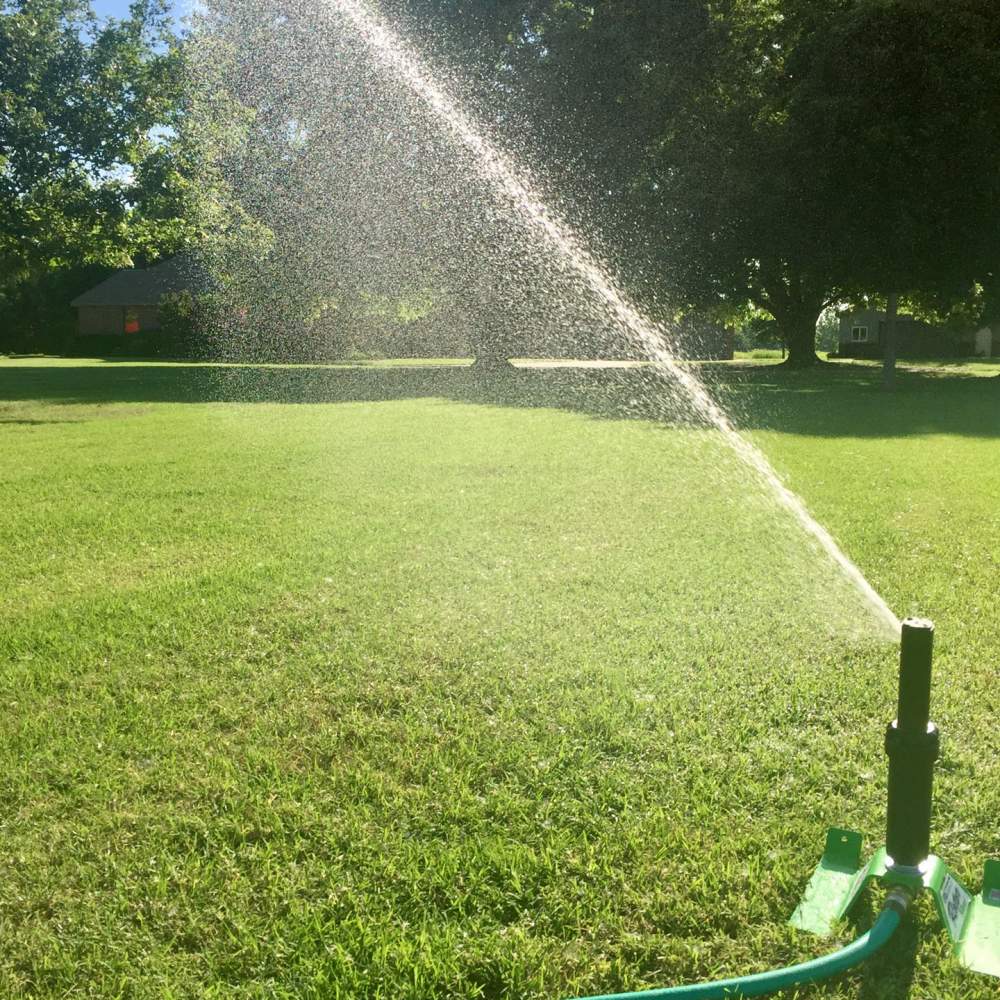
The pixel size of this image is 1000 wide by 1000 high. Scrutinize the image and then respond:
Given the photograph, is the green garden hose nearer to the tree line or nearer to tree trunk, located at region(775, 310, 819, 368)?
the tree line

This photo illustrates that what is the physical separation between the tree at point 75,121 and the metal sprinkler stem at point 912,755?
26.8 m

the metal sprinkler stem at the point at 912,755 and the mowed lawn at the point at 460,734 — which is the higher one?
the metal sprinkler stem at the point at 912,755

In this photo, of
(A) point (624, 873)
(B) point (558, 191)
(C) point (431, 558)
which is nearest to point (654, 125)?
(B) point (558, 191)

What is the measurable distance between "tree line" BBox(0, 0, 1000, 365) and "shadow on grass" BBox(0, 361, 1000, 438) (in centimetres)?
219

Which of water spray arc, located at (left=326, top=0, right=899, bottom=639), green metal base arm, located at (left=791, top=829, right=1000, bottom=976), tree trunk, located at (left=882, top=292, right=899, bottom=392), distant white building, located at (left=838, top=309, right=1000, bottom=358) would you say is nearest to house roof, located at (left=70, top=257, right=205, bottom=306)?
water spray arc, located at (left=326, top=0, right=899, bottom=639)

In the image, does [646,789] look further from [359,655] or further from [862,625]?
[862,625]

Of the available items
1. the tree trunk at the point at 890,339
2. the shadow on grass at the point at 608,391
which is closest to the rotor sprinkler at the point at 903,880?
the shadow on grass at the point at 608,391

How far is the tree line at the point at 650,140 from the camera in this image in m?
17.1

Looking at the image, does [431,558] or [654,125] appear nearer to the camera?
[431,558]

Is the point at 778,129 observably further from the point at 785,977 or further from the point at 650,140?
the point at 785,977

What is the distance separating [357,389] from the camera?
854 inches

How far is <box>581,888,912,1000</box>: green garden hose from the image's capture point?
172 cm

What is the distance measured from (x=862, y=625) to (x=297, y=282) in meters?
24.6

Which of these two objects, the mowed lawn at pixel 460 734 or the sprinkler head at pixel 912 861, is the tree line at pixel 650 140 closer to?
the mowed lawn at pixel 460 734
